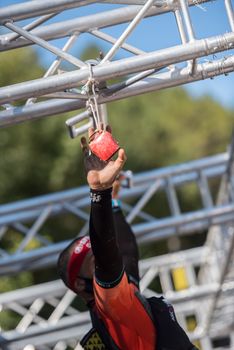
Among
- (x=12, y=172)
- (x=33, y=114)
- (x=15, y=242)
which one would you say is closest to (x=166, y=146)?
(x=12, y=172)

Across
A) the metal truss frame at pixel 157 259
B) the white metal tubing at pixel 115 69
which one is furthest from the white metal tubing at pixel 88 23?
the metal truss frame at pixel 157 259

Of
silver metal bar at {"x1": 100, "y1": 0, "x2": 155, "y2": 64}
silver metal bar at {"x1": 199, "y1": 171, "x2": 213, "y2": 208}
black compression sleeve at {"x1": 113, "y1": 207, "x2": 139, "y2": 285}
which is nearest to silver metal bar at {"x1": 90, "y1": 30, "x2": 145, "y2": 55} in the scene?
silver metal bar at {"x1": 100, "y1": 0, "x2": 155, "y2": 64}

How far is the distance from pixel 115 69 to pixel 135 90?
1.34 ft

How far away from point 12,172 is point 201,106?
1581 centimetres

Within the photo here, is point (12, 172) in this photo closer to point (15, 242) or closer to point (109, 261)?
point (15, 242)

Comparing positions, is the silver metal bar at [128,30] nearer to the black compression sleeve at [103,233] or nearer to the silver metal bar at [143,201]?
the black compression sleeve at [103,233]

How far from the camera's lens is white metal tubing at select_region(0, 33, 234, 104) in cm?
369

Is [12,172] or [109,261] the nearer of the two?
[109,261]

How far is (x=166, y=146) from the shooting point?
24.6m

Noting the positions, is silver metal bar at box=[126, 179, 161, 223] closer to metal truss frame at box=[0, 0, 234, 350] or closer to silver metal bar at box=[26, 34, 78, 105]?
metal truss frame at box=[0, 0, 234, 350]

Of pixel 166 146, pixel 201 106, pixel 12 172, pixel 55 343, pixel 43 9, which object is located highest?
pixel 43 9

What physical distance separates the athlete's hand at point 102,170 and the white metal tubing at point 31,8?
932mm

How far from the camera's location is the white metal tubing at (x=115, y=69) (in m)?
3.69

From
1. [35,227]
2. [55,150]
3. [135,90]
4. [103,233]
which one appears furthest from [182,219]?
[55,150]
